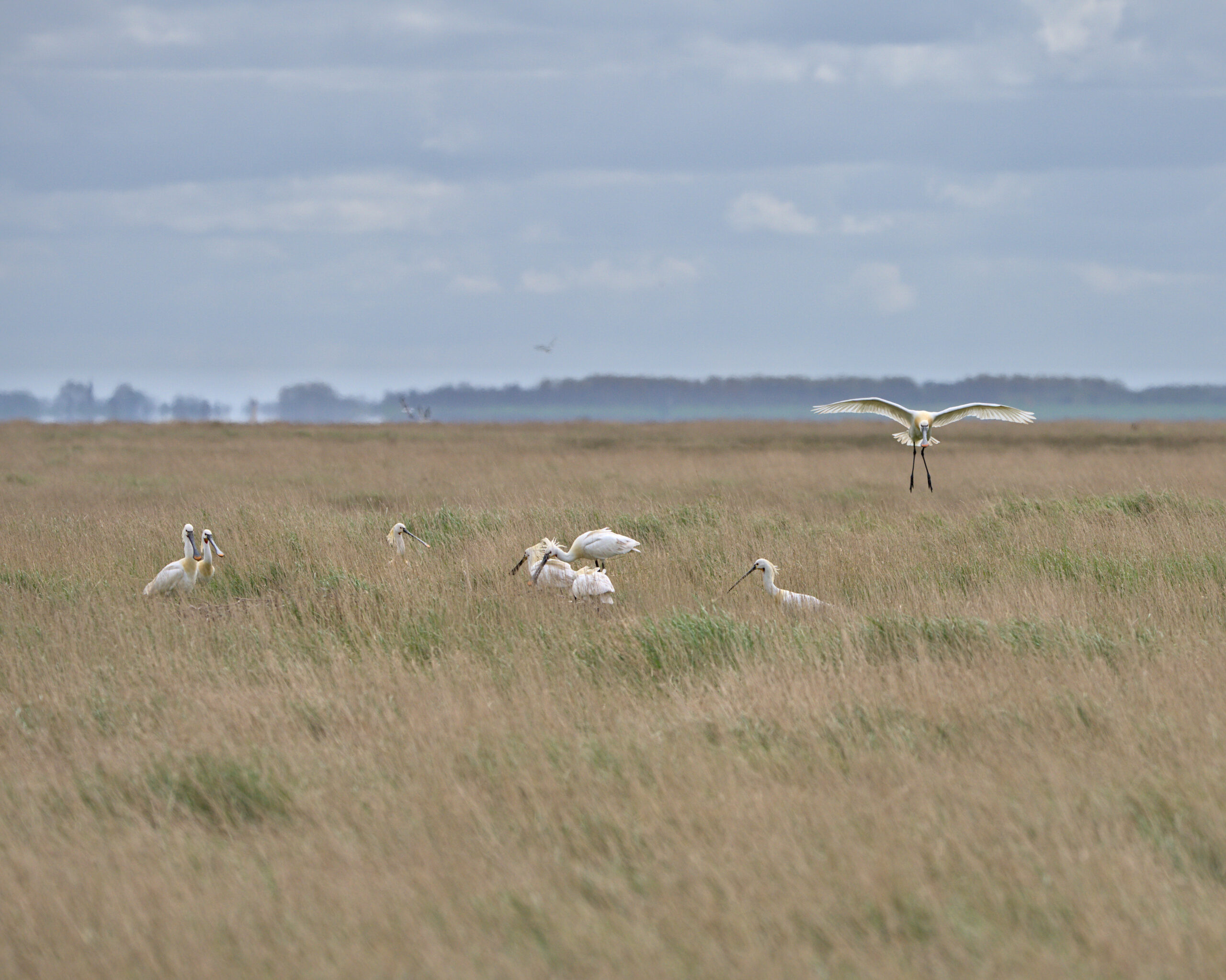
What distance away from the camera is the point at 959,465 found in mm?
24266

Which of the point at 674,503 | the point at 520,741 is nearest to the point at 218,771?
the point at 520,741

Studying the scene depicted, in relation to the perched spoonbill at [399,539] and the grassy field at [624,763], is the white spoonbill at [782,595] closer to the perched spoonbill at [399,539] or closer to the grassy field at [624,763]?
the grassy field at [624,763]

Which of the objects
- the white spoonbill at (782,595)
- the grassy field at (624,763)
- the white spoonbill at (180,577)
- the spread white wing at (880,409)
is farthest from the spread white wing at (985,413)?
the white spoonbill at (180,577)

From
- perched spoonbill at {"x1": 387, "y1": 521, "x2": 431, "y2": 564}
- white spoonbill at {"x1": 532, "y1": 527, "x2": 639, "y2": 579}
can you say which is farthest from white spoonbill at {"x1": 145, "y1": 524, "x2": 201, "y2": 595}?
white spoonbill at {"x1": 532, "y1": 527, "x2": 639, "y2": 579}

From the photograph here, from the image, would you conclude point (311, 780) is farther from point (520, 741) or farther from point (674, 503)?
point (674, 503)

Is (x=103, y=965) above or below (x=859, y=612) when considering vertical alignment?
below

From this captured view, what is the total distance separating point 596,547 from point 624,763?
4198 millimetres

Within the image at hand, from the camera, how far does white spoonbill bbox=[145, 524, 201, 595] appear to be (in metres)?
8.88

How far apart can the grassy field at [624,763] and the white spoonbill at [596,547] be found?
36 centimetres

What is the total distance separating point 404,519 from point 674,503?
391 cm

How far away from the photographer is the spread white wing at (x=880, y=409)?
15777mm

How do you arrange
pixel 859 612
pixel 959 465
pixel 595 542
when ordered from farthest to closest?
pixel 959 465, pixel 595 542, pixel 859 612

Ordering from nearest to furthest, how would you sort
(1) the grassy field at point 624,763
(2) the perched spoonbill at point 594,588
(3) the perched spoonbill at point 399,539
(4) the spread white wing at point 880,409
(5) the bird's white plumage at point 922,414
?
(1) the grassy field at point 624,763 → (2) the perched spoonbill at point 594,588 → (3) the perched spoonbill at point 399,539 → (5) the bird's white plumage at point 922,414 → (4) the spread white wing at point 880,409

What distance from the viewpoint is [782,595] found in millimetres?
8328
